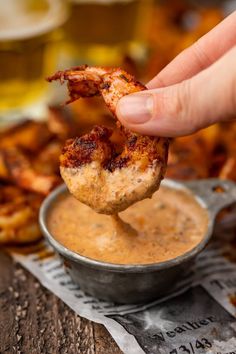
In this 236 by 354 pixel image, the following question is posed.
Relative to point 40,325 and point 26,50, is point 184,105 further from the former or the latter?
point 26,50

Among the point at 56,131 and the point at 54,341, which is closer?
the point at 54,341

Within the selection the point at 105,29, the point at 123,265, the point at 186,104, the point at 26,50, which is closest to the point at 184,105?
the point at 186,104

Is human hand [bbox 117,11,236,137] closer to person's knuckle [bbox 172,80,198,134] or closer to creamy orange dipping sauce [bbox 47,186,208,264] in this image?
person's knuckle [bbox 172,80,198,134]

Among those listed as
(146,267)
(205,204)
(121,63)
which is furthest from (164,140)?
(121,63)

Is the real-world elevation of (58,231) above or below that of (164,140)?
below

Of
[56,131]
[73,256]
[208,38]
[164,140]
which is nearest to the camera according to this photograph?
[164,140]

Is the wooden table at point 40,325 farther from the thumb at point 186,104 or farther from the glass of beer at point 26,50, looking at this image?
the glass of beer at point 26,50

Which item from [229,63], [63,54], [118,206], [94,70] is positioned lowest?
[63,54]

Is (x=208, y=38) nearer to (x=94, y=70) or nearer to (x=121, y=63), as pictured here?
(x=94, y=70)
